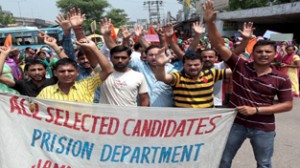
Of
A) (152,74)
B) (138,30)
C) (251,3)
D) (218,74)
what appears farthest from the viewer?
(251,3)

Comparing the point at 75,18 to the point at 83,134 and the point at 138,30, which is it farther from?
the point at 138,30

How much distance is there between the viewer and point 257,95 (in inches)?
117

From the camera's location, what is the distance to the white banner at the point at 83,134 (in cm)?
291

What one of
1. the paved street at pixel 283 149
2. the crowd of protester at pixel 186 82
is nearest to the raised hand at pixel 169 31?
the crowd of protester at pixel 186 82

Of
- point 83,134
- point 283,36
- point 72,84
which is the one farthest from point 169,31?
point 283,36

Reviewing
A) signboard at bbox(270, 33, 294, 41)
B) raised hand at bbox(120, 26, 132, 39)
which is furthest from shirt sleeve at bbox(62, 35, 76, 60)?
signboard at bbox(270, 33, 294, 41)

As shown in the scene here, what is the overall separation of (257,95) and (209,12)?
90 cm

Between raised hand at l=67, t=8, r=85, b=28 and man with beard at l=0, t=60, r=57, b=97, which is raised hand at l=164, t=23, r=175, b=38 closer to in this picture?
raised hand at l=67, t=8, r=85, b=28

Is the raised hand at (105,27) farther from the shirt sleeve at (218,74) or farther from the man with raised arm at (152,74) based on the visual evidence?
the shirt sleeve at (218,74)

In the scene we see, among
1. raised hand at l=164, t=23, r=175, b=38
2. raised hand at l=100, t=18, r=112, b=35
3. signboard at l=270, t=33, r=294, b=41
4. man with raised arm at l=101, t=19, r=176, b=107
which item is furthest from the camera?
signboard at l=270, t=33, r=294, b=41

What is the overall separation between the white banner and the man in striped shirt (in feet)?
1.52

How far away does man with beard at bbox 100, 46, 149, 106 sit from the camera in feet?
10.7

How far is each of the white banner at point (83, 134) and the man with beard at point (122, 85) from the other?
369mm

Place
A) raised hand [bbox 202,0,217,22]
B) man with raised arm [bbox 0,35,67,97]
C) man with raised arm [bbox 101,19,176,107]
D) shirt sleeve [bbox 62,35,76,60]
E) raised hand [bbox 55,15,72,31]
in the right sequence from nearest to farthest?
raised hand [bbox 202,0,217,22] → man with raised arm [bbox 0,35,67,97] → man with raised arm [bbox 101,19,176,107] → raised hand [bbox 55,15,72,31] → shirt sleeve [bbox 62,35,76,60]
